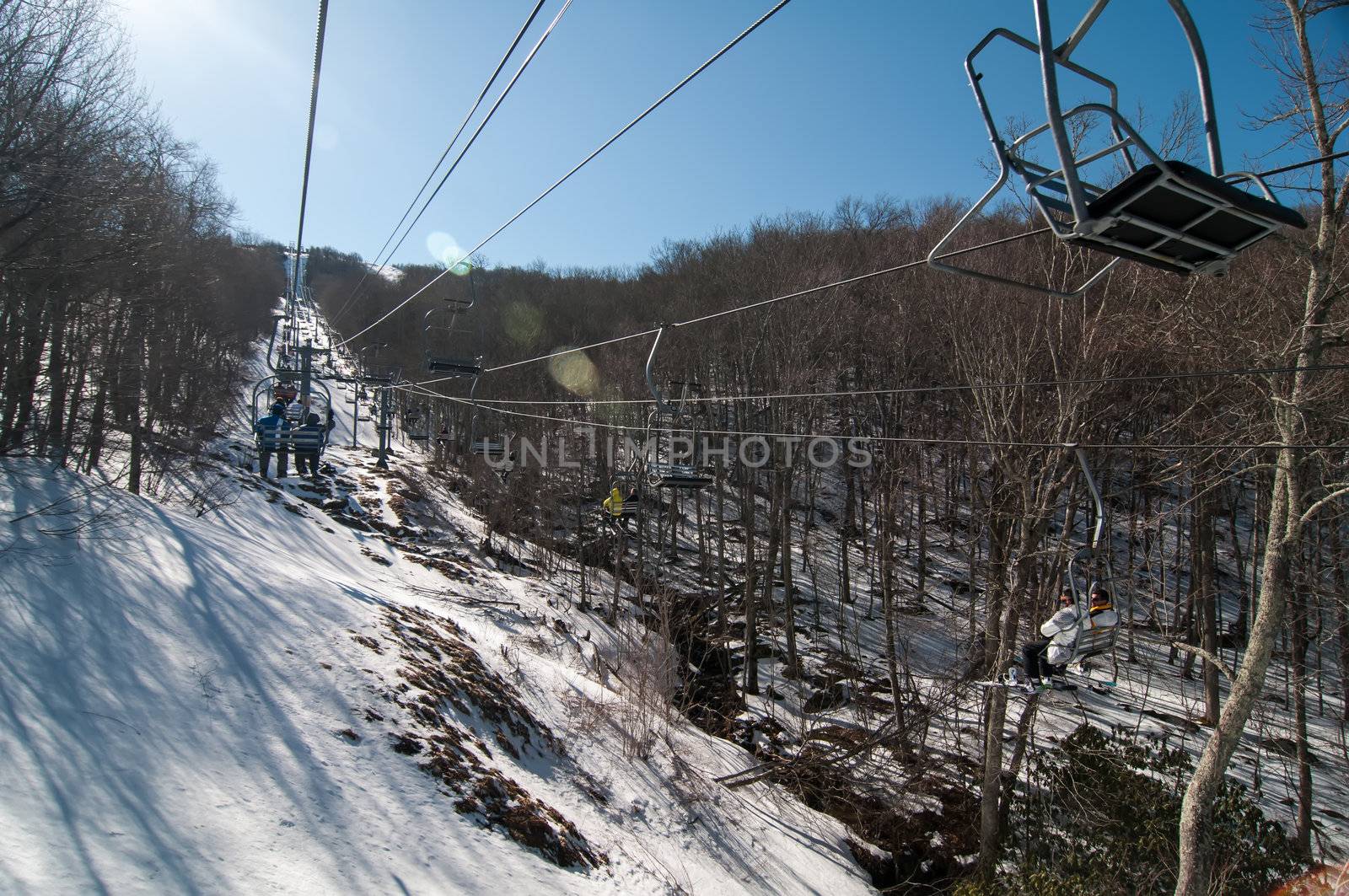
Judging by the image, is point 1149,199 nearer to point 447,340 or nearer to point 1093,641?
point 1093,641

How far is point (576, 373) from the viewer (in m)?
37.4

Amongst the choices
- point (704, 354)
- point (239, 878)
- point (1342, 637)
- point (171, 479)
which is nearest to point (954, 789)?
point (1342, 637)

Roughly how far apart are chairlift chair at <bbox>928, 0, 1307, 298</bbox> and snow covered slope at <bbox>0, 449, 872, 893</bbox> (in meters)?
6.75

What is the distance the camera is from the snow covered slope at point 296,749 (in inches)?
218

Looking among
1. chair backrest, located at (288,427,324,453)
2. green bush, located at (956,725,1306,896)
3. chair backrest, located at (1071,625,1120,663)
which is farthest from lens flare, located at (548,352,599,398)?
chair backrest, located at (1071,625,1120,663)

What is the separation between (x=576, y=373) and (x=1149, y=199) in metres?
35.7

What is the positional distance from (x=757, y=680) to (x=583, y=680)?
778 cm

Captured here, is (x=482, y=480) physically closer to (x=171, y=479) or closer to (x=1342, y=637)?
(x=171, y=479)

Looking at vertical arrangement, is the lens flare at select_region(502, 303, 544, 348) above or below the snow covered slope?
above

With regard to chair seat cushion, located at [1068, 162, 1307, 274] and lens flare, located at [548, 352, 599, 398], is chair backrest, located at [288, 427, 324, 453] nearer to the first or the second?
lens flare, located at [548, 352, 599, 398]

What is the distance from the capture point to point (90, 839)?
199 inches

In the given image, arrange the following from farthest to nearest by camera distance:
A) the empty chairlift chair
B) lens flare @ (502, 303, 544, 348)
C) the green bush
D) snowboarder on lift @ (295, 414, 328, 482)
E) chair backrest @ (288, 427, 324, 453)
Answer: lens flare @ (502, 303, 544, 348)
snowboarder on lift @ (295, 414, 328, 482)
chair backrest @ (288, 427, 324, 453)
the empty chairlift chair
the green bush

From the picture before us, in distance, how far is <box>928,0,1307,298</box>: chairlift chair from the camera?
96.6 inches

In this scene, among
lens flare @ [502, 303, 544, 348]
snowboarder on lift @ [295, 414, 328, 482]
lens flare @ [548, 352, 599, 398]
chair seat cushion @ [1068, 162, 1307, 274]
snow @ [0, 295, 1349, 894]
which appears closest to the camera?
chair seat cushion @ [1068, 162, 1307, 274]
